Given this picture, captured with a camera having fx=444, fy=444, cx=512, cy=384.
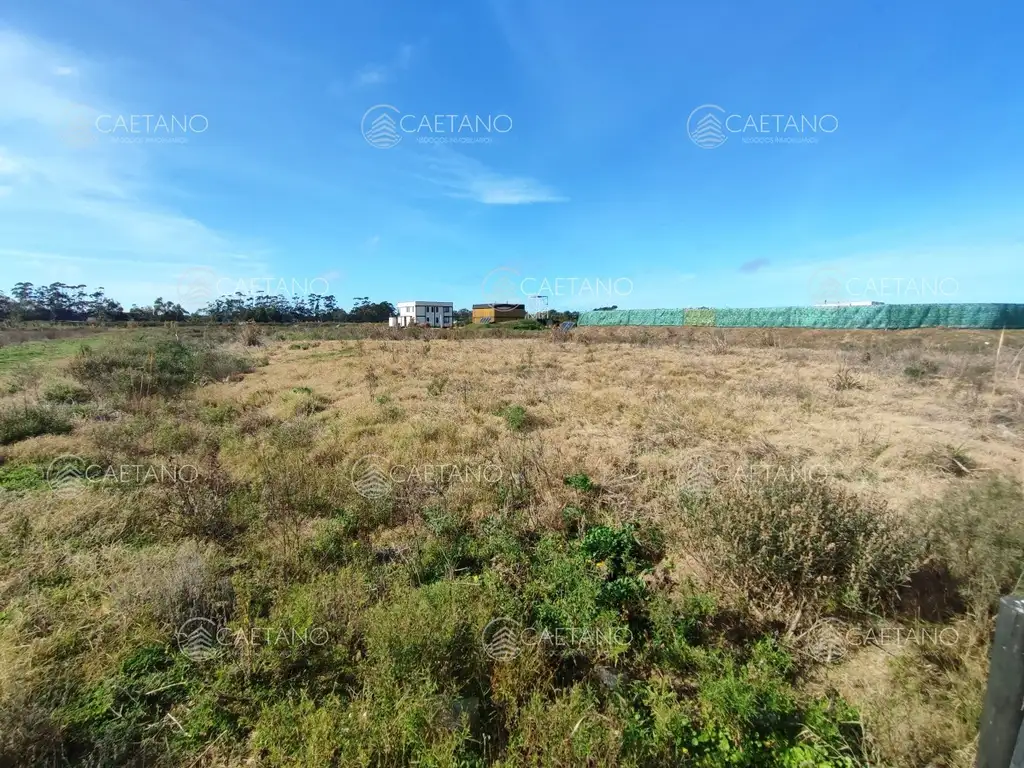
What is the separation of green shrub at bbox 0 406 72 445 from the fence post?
379 inches

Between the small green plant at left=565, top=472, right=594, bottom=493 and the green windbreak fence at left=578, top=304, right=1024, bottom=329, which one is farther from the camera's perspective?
the green windbreak fence at left=578, top=304, right=1024, bottom=329

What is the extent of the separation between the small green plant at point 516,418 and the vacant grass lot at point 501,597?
0.84m

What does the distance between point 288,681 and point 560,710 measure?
152cm

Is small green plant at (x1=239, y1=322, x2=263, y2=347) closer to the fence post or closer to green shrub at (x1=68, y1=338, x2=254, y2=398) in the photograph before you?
green shrub at (x1=68, y1=338, x2=254, y2=398)

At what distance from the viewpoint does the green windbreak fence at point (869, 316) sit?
82.0 ft

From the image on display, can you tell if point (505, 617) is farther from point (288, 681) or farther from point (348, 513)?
point (348, 513)

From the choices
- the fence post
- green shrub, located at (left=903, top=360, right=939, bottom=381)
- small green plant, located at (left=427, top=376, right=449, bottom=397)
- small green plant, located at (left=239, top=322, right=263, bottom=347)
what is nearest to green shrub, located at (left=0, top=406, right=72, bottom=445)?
small green plant, located at (left=427, top=376, right=449, bottom=397)

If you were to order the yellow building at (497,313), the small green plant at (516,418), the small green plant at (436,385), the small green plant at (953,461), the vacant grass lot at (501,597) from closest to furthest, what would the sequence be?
1. the vacant grass lot at (501,597)
2. the small green plant at (953,461)
3. the small green plant at (516,418)
4. the small green plant at (436,385)
5. the yellow building at (497,313)

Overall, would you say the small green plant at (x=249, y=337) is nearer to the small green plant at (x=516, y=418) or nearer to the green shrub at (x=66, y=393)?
the green shrub at (x=66, y=393)

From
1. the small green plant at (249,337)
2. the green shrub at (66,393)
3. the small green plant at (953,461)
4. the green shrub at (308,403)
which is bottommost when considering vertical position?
the small green plant at (953,461)

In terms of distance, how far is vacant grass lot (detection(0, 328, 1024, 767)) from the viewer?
2191 millimetres

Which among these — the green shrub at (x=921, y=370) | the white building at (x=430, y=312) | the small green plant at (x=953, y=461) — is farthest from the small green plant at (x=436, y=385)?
the white building at (x=430, y=312)

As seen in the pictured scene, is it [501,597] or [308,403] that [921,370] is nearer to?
[501,597]

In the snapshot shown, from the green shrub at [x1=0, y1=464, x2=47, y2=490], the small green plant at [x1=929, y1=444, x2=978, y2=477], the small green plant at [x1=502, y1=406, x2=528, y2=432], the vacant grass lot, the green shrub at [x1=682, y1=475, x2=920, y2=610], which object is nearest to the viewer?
the vacant grass lot
